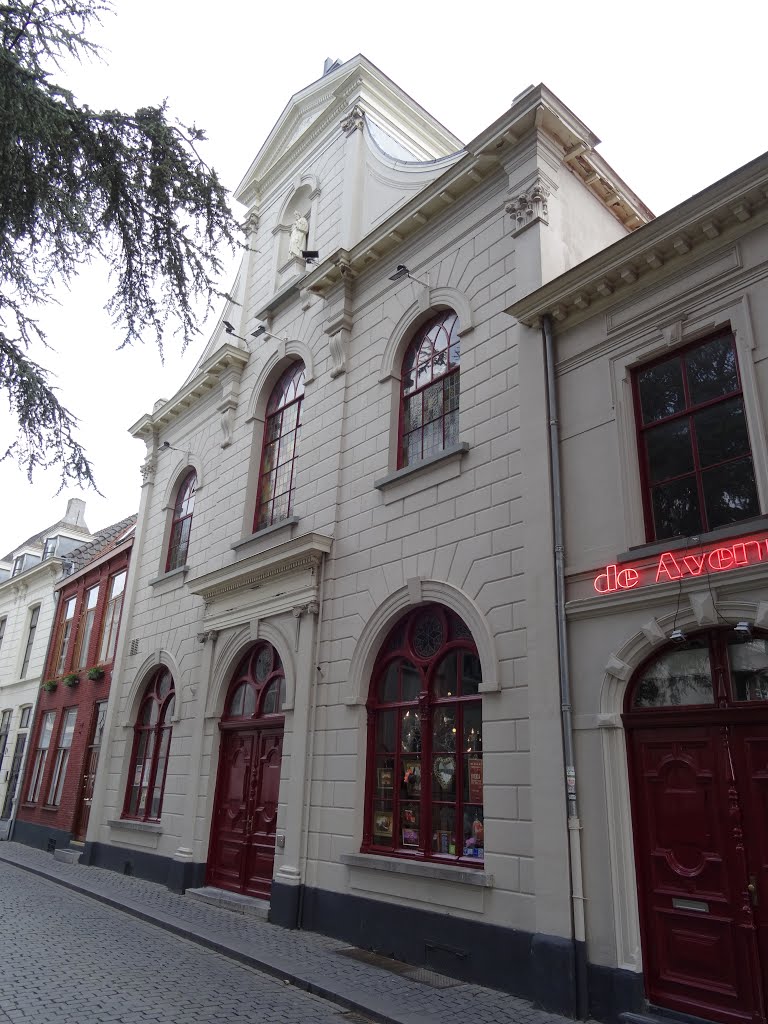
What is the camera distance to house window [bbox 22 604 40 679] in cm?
2498

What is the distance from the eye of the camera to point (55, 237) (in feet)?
27.2

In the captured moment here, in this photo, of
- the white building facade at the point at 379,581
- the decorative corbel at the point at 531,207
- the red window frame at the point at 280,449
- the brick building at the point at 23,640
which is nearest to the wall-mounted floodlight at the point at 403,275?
the white building facade at the point at 379,581

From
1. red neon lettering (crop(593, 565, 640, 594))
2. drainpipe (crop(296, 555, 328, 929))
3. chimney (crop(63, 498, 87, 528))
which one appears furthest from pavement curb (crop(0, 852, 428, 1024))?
chimney (crop(63, 498, 87, 528))

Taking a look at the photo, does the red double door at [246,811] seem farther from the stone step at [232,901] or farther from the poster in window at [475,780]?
the poster in window at [475,780]

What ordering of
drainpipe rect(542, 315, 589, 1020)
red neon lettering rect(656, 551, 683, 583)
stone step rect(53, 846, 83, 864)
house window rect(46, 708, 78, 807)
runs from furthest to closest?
house window rect(46, 708, 78, 807) < stone step rect(53, 846, 83, 864) < red neon lettering rect(656, 551, 683, 583) < drainpipe rect(542, 315, 589, 1020)

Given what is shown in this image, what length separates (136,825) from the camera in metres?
14.2

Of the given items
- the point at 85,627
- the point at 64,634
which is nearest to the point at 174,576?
the point at 85,627

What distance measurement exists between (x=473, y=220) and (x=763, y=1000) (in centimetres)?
938

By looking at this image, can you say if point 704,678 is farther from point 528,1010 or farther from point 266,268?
point 266,268

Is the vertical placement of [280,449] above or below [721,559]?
above

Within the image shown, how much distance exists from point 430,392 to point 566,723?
17.4ft

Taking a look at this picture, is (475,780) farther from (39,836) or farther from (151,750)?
(39,836)

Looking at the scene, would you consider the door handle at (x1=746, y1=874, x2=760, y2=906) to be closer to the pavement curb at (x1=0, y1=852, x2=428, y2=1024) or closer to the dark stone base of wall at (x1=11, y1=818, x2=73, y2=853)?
the pavement curb at (x1=0, y1=852, x2=428, y2=1024)

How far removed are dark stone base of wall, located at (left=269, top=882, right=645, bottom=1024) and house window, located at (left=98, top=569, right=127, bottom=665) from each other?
10.5 metres
